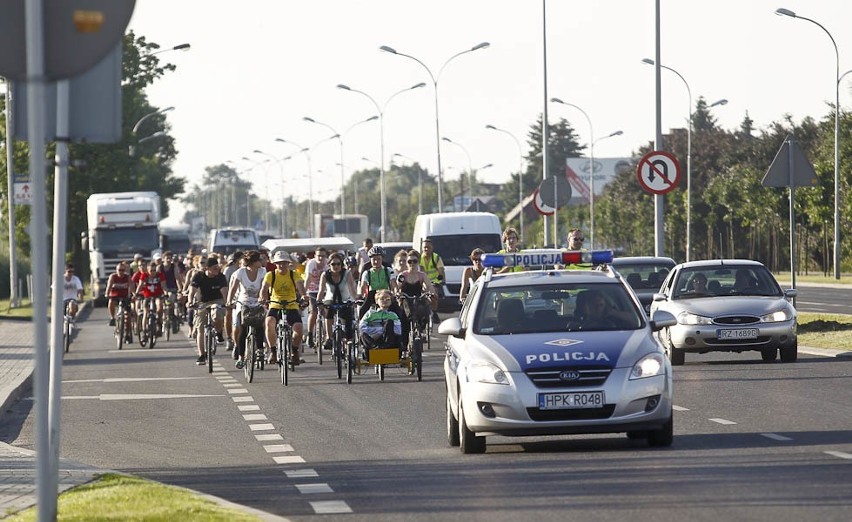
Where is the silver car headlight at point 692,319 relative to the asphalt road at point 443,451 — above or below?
above

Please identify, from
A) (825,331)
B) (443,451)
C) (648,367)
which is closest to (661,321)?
(648,367)

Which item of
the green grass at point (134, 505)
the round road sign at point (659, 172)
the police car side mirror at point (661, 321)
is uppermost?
the round road sign at point (659, 172)

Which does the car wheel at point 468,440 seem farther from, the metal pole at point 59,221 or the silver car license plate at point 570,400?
the metal pole at point 59,221

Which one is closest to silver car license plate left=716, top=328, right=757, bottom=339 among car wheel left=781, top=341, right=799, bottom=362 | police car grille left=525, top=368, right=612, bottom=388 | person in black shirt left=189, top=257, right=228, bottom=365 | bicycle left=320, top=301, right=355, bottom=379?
car wheel left=781, top=341, right=799, bottom=362

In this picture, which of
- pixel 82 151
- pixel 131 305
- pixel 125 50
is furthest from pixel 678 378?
pixel 125 50

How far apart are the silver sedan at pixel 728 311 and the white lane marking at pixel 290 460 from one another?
9.41m

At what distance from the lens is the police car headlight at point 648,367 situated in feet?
44.6

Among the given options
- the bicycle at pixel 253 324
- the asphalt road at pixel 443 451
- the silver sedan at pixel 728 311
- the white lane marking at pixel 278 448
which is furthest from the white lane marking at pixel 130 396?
the white lane marking at pixel 278 448

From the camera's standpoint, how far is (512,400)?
44.2ft

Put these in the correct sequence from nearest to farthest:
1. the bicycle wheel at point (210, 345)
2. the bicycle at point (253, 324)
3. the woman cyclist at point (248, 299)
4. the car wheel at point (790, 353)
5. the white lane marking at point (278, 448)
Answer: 1. the white lane marking at point (278, 448)
2. the car wheel at point (790, 353)
3. the bicycle at point (253, 324)
4. the woman cyclist at point (248, 299)
5. the bicycle wheel at point (210, 345)

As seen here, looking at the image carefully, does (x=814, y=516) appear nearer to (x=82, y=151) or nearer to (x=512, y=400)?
(x=512, y=400)

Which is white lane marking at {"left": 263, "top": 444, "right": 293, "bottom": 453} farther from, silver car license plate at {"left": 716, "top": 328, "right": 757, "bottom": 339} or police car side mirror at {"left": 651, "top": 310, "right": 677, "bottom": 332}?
silver car license plate at {"left": 716, "top": 328, "right": 757, "bottom": 339}

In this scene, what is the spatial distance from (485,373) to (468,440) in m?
0.57

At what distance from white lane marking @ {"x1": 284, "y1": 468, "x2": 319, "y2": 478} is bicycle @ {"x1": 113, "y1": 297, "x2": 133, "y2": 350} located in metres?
22.0
